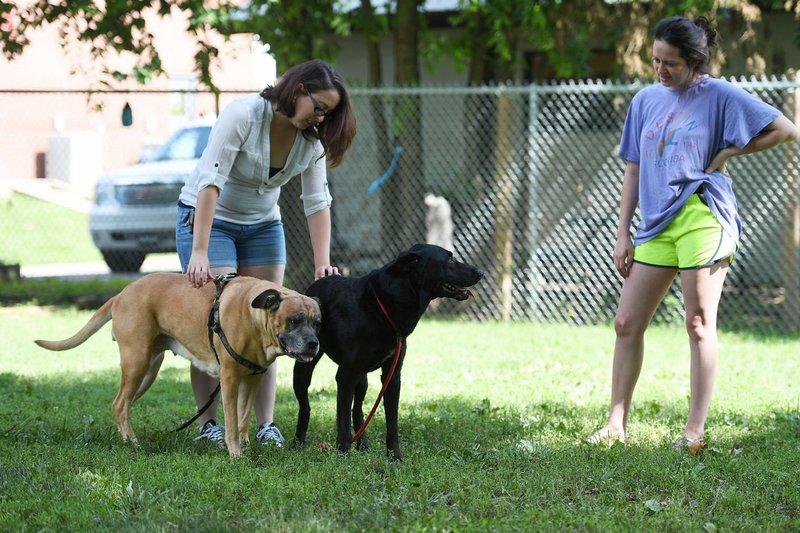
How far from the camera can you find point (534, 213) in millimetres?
9555

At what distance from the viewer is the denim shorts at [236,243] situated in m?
4.57

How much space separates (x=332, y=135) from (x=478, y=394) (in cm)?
245

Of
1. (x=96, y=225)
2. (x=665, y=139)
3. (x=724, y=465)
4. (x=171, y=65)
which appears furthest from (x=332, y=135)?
(x=171, y=65)

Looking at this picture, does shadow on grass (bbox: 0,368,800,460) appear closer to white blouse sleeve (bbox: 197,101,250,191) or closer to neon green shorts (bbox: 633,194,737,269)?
neon green shorts (bbox: 633,194,737,269)

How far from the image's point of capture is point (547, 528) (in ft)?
11.0

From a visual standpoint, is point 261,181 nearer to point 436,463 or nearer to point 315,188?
point 315,188

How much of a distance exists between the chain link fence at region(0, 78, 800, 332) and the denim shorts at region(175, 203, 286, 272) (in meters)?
5.04

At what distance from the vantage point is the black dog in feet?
14.0

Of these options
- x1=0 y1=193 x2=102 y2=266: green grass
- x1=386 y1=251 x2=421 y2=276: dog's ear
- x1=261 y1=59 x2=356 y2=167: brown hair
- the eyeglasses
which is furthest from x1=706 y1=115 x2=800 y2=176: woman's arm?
x1=0 y1=193 x2=102 y2=266: green grass

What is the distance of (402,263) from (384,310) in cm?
23

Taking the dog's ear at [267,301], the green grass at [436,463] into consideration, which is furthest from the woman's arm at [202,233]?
the green grass at [436,463]

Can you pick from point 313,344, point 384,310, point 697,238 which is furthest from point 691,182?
point 313,344

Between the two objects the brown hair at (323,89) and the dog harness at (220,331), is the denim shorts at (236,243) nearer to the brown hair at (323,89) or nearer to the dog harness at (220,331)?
the dog harness at (220,331)

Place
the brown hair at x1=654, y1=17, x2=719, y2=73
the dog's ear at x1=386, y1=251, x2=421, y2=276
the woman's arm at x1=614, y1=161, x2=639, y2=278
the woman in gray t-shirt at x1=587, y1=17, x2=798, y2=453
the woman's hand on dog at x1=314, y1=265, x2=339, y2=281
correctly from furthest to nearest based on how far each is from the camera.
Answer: the woman's arm at x1=614, y1=161, x2=639, y2=278 → the woman's hand on dog at x1=314, y1=265, x2=339, y2=281 → the woman in gray t-shirt at x1=587, y1=17, x2=798, y2=453 → the brown hair at x1=654, y1=17, x2=719, y2=73 → the dog's ear at x1=386, y1=251, x2=421, y2=276
